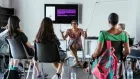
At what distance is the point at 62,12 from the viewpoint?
26.6 ft

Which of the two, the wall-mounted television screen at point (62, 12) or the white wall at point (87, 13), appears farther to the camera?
the wall-mounted television screen at point (62, 12)

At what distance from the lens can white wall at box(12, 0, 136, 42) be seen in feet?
24.5

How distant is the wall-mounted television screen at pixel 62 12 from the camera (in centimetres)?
804

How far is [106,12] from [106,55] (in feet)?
15.6

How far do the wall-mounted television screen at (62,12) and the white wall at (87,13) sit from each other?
233mm

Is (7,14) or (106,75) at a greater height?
(7,14)

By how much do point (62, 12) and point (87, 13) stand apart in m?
0.82

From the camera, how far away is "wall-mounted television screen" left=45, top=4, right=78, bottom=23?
804 cm

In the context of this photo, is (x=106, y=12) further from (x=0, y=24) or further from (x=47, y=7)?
(x=0, y=24)

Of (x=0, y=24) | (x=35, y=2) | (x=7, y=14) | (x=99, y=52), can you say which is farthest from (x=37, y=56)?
(x=35, y=2)

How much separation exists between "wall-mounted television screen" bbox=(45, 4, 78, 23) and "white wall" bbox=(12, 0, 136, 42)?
0.76 feet

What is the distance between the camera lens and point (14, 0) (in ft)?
28.0

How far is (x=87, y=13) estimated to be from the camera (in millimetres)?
8078

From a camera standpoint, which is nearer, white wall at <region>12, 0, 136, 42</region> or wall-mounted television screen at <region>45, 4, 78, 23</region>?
white wall at <region>12, 0, 136, 42</region>
